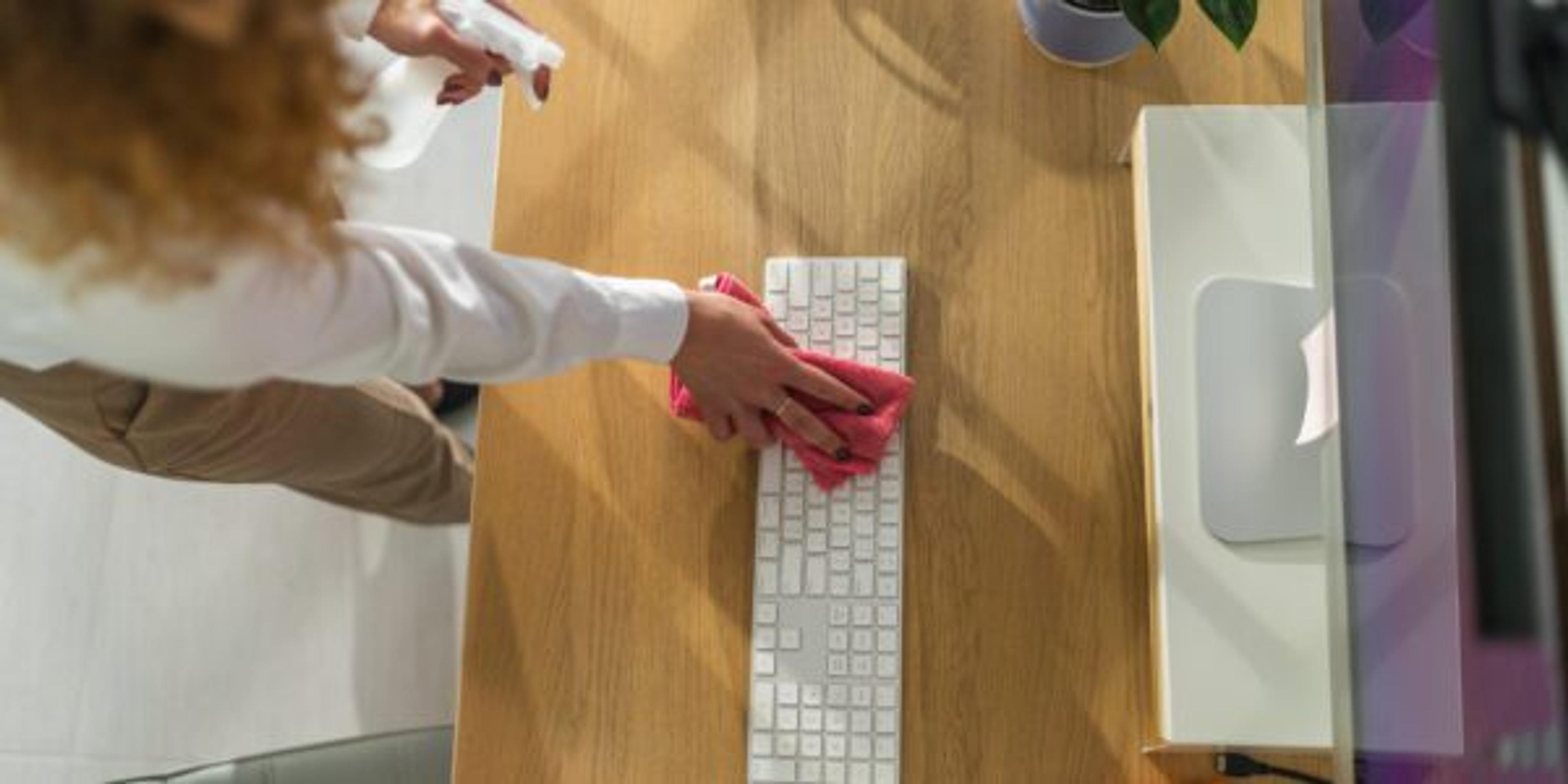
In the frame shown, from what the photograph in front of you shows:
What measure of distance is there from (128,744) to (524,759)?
101 cm

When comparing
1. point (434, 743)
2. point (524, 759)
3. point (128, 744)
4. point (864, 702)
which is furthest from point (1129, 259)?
point (128, 744)

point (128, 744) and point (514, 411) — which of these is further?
point (128, 744)

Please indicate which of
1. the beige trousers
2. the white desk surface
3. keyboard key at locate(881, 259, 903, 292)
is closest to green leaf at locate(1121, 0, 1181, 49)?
the white desk surface

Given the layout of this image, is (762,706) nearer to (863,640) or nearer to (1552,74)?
(863,640)

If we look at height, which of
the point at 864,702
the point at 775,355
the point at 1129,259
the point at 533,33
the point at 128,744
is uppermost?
the point at 533,33

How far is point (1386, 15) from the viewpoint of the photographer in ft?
2.62

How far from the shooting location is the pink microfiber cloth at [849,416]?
1.06m

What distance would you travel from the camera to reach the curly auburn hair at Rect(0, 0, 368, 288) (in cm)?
55

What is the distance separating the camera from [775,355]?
1.04m

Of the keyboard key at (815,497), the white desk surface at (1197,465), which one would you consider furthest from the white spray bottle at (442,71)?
the white desk surface at (1197,465)

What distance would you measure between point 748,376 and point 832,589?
18cm

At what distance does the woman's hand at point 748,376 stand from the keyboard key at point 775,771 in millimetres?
239

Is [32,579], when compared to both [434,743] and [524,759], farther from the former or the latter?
[524,759]

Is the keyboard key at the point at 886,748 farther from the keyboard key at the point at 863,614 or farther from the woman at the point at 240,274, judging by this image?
the woman at the point at 240,274
